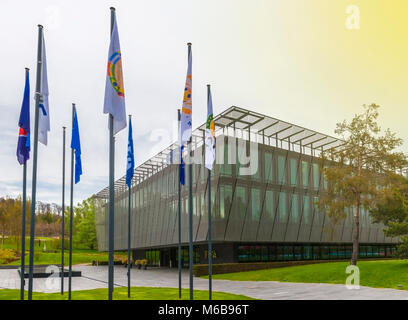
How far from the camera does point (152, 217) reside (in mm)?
57906

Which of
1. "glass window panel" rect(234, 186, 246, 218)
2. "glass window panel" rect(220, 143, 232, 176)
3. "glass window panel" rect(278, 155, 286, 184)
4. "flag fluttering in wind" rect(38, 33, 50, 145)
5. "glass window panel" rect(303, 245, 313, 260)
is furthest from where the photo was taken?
"glass window panel" rect(303, 245, 313, 260)

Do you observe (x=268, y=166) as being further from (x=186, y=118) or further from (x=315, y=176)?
(x=186, y=118)

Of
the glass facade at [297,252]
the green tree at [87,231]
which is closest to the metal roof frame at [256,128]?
the glass facade at [297,252]

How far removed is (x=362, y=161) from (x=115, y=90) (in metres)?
28.1

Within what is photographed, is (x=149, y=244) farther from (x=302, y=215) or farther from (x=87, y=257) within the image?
(x=87, y=257)

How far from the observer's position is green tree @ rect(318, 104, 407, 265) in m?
34.0

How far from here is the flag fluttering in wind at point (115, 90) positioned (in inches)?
517

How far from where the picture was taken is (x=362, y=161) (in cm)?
3603

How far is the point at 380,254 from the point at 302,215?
22133 millimetres

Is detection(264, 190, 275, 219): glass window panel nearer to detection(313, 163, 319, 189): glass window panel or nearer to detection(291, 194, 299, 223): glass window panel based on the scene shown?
detection(291, 194, 299, 223): glass window panel

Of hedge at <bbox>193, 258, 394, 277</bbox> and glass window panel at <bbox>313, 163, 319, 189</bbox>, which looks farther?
glass window panel at <bbox>313, 163, 319, 189</bbox>

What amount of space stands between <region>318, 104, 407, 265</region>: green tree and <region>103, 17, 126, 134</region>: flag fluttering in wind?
25357mm

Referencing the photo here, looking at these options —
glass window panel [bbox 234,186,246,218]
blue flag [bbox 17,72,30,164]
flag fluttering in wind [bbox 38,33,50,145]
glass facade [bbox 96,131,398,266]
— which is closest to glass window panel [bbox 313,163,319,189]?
glass facade [bbox 96,131,398,266]
